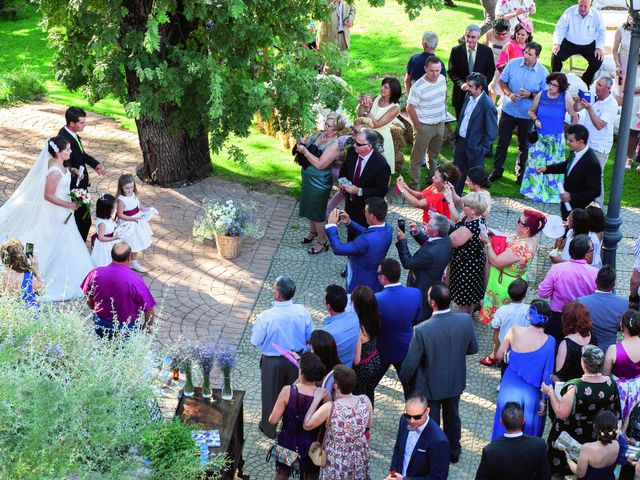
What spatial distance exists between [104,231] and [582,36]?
8.01 metres

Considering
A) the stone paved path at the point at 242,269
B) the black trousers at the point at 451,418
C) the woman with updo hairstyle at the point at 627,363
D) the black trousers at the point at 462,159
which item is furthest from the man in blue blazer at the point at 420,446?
the black trousers at the point at 462,159

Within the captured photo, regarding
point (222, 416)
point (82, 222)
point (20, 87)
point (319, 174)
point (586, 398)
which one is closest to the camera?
point (586, 398)

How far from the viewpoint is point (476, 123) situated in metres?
12.0

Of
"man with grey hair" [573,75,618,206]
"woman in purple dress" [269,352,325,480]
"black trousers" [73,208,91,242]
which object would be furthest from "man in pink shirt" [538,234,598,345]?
"black trousers" [73,208,91,242]

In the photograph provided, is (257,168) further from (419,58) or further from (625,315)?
(625,315)

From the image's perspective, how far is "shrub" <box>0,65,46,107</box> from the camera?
15375 millimetres

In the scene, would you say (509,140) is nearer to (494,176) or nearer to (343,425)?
(494,176)

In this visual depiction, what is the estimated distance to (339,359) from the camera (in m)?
7.73

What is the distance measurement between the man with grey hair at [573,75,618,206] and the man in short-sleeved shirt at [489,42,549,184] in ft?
2.45

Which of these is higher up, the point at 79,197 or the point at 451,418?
the point at 79,197

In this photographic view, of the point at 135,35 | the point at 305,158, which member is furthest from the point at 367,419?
the point at 135,35

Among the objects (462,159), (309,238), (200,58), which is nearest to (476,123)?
(462,159)

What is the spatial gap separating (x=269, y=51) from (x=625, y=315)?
20.2 feet

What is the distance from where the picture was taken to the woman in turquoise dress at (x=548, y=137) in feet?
40.4
